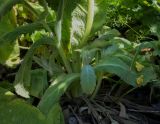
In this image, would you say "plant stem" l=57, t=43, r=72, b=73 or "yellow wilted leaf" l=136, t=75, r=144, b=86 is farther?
"plant stem" l=57, t=43, r=72, b=73

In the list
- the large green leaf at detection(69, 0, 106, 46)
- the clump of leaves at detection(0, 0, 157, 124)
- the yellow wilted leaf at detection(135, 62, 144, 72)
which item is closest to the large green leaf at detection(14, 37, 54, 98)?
the clump of leaves at detection(0, 0, 157, 124)

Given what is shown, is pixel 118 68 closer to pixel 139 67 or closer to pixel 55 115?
pixel 139 67

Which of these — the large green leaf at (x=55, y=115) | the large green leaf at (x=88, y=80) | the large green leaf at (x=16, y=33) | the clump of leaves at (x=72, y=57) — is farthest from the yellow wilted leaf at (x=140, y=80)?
the large green leaf at (x=16, y=33)

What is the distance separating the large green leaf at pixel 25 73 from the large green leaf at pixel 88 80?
7.8 inches

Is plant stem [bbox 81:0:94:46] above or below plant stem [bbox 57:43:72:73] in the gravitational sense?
above

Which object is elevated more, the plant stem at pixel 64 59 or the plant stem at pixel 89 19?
the plant stem at pixel 89 19

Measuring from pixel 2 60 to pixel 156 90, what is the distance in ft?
2.17

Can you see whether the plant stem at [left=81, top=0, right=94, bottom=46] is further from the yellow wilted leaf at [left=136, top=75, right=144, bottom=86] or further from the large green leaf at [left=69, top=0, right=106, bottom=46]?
the yellow wilted leaf at [left=136, top=75, right=144, bottom=86]

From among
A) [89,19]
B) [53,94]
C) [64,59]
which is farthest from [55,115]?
[89,19]

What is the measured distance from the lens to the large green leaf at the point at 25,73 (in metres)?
1.32

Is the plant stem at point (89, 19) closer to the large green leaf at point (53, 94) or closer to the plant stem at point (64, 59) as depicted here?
the plant stem at point (64, 59)

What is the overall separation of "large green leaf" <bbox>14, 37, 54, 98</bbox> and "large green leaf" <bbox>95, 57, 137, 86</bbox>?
21 cm

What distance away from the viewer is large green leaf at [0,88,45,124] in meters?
1.30

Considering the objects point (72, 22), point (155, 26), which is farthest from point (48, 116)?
point (155, 26)
